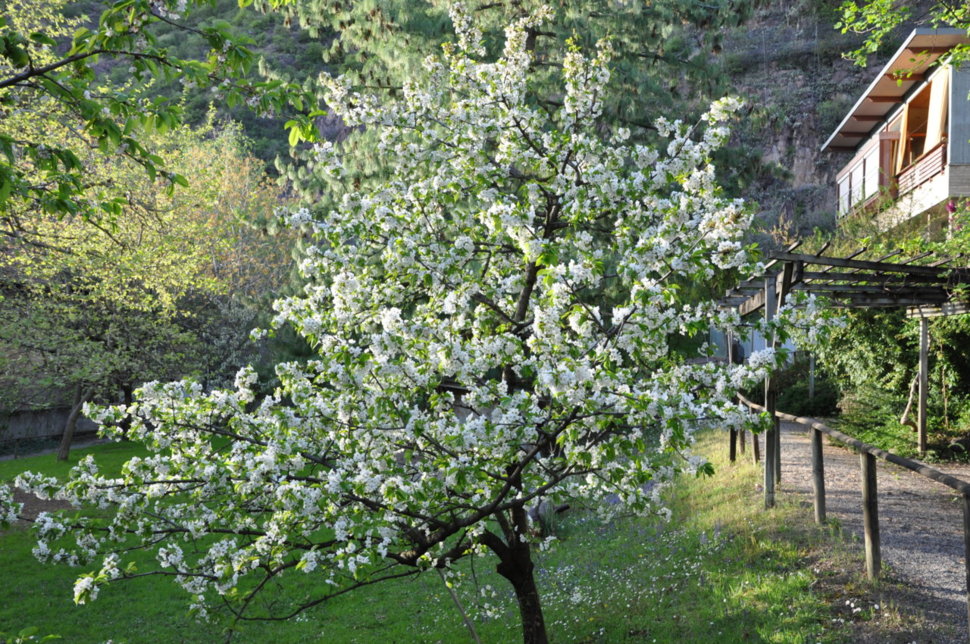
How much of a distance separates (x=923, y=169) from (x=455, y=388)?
53.7 ft

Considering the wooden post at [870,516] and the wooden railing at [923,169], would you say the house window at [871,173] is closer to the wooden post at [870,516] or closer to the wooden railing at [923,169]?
the wooden railing at [923,169]

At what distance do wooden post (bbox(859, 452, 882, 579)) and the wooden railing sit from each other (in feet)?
43.2

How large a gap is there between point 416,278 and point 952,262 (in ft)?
28.6

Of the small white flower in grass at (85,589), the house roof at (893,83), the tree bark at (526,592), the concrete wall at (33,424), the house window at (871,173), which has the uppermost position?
the house roof at (893,83)

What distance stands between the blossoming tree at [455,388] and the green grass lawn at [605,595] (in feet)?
4.73

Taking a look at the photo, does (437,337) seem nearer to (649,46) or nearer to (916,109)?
(649,46)

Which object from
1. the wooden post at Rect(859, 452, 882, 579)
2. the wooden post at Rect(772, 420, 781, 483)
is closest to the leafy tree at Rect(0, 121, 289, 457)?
the wooden post at Rect(772, 420, 781, 483)

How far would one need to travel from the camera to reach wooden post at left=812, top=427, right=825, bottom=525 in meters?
7.46

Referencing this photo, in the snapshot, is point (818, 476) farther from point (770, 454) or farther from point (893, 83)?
point (893, 83)

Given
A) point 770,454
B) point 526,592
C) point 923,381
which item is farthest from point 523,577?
point 923,381

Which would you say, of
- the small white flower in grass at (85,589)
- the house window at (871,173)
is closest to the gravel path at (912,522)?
the small white flower in grass at (85,589)

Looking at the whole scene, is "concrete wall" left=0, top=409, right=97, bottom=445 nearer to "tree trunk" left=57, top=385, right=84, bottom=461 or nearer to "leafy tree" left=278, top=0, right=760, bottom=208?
"tree trunk" left=57, top=385, right=84, bottom=461

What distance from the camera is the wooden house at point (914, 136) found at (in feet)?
52.4

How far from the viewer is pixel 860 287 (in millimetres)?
11367
